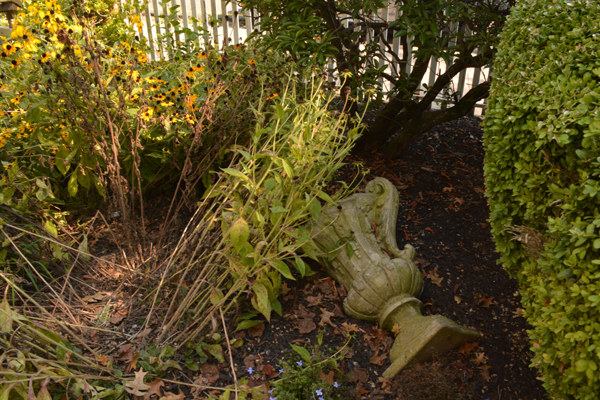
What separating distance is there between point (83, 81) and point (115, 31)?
140 inches

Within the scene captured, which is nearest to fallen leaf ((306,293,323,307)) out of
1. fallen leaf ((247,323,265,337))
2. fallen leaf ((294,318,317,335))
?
fallen leaf ((294,318,317,335))

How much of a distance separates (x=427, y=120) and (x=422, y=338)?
2.27m

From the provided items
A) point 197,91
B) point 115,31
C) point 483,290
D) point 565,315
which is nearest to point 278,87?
point 197,91

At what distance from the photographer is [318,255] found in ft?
10.1

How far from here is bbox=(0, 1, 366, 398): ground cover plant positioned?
7.36 feet

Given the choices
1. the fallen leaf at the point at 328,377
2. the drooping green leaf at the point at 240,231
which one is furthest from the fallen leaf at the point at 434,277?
the drooping green leaf at the point at 240,231

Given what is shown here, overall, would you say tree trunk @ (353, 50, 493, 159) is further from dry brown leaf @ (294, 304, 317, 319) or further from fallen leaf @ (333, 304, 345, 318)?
dry brown leaf @ (294, 304, 317, 319)

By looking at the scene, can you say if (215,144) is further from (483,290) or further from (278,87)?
(483,290)

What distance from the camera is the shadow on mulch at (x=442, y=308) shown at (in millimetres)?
2381

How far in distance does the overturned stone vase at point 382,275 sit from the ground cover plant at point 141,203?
0.28m

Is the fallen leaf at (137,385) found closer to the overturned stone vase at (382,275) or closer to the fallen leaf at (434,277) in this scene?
the overturned stone vase at (382,275)

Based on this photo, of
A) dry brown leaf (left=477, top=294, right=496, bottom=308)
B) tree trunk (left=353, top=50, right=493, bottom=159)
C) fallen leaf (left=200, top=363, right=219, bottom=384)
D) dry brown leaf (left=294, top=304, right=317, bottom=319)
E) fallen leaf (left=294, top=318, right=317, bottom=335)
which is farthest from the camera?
tree trunk (left=353, top=50, right=493, bottom=159)

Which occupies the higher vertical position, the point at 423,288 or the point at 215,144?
the point at 215,144

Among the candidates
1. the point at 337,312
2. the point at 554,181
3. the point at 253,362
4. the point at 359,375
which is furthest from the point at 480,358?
the point at 253,362
